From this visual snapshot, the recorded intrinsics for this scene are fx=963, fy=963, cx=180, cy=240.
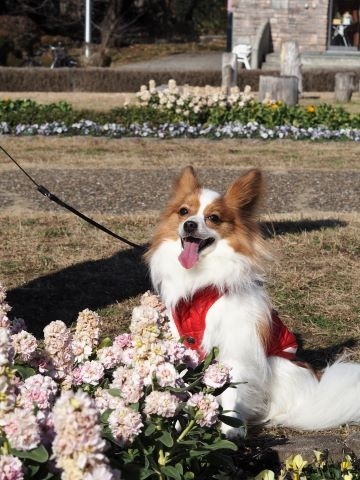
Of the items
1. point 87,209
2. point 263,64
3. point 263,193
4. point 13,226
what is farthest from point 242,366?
point 263,64

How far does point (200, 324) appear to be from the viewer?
429 cm

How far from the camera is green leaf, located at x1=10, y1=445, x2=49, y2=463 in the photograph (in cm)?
250

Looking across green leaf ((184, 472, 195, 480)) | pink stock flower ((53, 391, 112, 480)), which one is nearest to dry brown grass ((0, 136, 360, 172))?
green leaf ((184, 472, 195, 480))

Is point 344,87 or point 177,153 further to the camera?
point 344,87

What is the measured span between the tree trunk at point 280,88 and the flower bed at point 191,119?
264 centimetres

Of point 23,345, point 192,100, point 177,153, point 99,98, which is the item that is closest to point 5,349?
point 23,345

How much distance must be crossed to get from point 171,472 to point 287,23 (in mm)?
30000

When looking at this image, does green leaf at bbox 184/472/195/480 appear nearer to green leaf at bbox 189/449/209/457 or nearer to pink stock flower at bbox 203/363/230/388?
green leaf at bbox 189/449/209/457

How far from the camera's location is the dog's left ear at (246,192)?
4395 mm

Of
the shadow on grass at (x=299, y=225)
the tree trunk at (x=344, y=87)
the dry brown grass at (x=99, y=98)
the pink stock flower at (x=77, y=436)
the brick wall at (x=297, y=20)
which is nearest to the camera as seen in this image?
the pink stock flower at (x=77, y=436)

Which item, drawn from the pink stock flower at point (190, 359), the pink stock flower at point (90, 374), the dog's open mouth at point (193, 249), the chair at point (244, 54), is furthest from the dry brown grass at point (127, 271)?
the chair at point (244, 54)

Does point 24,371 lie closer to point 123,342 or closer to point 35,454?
point 123,342

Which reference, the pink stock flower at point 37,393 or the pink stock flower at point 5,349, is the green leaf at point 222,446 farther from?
the pink stock flower at point 5,349

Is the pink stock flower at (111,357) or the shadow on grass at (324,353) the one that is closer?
the pink stock flower at (111,357)
